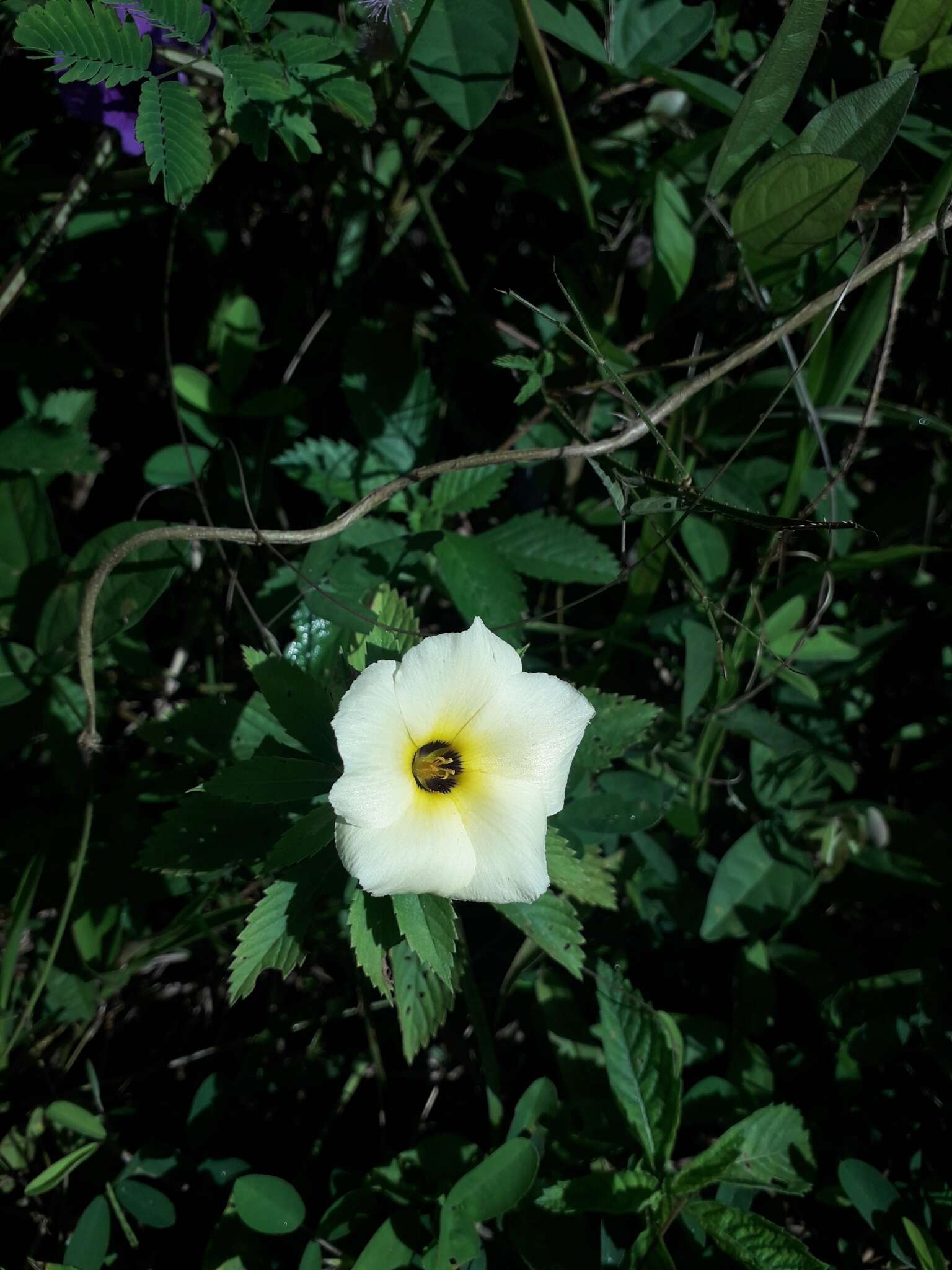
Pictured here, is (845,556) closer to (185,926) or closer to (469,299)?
(469,299)

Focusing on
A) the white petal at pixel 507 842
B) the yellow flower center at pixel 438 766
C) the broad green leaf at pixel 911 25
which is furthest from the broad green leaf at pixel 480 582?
the broad green leaf at pixel 911 25

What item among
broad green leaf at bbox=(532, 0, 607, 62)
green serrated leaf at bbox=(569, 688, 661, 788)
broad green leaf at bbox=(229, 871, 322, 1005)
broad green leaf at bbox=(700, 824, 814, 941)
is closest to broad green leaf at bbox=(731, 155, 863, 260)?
broad green leaf at bbox=(532, 0, 607, 62)

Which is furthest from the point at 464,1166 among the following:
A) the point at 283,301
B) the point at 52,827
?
the point at 283,301

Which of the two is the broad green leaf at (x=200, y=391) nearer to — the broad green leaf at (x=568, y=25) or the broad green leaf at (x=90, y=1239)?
the broad green leaf at (x=568, y=25)

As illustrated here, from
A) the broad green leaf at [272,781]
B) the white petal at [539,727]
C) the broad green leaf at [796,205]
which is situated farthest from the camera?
the broad green leaf at [796,205]

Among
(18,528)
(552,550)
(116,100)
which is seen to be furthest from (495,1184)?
(116,100)

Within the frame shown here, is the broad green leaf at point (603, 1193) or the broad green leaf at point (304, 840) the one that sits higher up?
the broad green leaf at point (304, 840)

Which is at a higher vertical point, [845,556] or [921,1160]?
[845,556]
